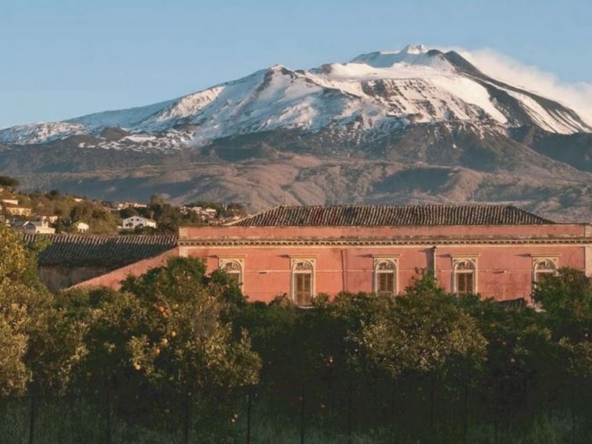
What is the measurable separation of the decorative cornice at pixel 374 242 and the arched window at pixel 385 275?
679mm

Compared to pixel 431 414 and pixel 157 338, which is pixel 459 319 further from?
pixel 157 338

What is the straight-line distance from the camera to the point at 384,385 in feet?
74.7

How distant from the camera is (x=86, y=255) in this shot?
2196 inches

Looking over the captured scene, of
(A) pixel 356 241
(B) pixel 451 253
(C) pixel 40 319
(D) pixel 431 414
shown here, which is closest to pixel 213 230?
(A) pixel 356 241

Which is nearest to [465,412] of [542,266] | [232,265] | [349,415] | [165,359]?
[349,415]

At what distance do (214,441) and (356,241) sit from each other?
34.0m

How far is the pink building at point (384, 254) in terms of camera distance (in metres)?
53.4

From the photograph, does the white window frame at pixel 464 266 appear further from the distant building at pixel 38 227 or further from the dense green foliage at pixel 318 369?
the dense green foliage at pixel 318 369

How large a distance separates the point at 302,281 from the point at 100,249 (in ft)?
25.3

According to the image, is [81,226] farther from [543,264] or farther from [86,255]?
[543,264]

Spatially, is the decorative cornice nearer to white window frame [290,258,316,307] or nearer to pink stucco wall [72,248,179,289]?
white window frame [290,258,316,307]

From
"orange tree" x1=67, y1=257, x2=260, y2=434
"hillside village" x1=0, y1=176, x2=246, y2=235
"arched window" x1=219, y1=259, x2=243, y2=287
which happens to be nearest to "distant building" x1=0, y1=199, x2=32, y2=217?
"hillside village" x1=0, y1=176, x2=246, y2=235

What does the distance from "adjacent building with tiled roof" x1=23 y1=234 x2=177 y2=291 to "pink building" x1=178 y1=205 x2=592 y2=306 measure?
2.54 m

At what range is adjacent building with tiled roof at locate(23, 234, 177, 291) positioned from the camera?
54.8 metres
